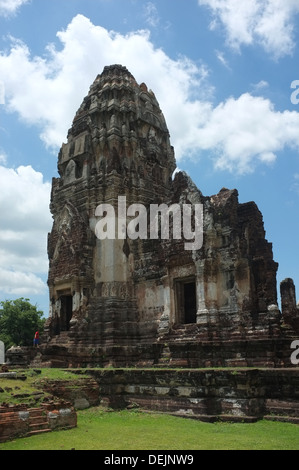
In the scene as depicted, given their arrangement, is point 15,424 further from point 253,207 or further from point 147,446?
point 253,207

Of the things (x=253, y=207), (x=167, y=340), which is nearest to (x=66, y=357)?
(x=167, y=340)

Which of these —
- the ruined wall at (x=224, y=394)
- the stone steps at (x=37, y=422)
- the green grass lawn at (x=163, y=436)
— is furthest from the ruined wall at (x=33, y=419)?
the ruined wall at (x=224, y=394)

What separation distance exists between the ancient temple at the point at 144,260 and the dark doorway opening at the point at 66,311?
49 millimetres

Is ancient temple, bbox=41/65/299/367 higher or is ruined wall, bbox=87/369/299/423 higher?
ancient temple, bbox=41/65/299/367

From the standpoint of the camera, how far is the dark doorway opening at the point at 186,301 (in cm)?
1861

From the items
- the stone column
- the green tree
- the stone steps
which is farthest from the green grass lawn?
the green tree

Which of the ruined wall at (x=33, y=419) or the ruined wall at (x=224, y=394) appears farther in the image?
the ruined wall at (x=224, y=394)

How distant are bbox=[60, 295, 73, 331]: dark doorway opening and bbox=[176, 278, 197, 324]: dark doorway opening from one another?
627cm

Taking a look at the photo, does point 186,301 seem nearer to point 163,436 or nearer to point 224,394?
point 224,394

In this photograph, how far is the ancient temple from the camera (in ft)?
53.2

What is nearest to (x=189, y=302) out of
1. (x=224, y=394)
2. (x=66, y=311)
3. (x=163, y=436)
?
(x=66, y=311)

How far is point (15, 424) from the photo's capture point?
10.2 metres

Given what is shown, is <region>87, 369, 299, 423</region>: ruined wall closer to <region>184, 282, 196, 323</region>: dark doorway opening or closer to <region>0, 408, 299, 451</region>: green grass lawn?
<region>0, 408, 299, 451</region>: green grass lawn

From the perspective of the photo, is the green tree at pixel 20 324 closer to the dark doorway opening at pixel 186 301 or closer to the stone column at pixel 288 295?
the dark doorway opening at pixel 186 301
